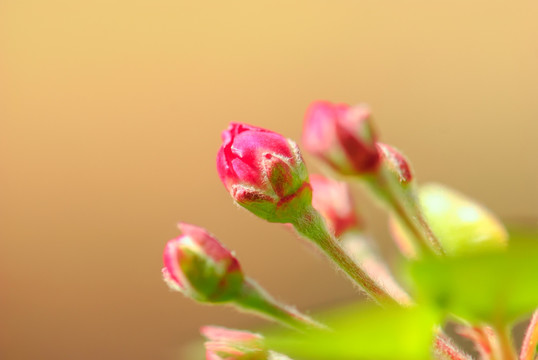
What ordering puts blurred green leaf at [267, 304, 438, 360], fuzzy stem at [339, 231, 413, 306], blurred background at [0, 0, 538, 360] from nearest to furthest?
blurred green leaf at [267, 304, 438, 360]
fuzzy stem at [339, 231, 413, 306]
blurred background at [0, 0, 538, 360]

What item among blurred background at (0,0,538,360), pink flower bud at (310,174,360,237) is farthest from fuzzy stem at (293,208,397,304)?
blurred background at (0,0,538,360)

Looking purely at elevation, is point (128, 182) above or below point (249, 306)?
above

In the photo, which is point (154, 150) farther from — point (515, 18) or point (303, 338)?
point (303, 338)

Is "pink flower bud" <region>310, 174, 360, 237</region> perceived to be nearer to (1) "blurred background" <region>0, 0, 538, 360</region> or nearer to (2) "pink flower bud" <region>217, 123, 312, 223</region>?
(2) "pink flower bud" <region>217, 123, 312, 223</region>

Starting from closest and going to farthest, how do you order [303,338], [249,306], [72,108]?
[303,338] → [249,306] → [72,108]

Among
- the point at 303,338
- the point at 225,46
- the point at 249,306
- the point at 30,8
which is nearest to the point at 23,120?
the point at 30,8

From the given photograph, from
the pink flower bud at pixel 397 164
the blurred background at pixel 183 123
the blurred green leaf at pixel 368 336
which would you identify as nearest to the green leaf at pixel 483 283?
the blurred green leaf at pixel 368 336

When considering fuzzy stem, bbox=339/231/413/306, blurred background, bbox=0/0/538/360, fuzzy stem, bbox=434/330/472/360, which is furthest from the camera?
blurred background, bbox=0/0/538/360

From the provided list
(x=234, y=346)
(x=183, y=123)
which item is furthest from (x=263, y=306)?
(x=183, y=123)
